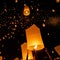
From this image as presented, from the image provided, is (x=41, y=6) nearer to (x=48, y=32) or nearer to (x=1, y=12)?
(x=48, y=32)

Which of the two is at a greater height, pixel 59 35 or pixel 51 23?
pixel 51 23

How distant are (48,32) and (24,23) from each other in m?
0.40

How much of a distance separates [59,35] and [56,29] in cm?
11

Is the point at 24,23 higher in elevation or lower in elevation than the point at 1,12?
lower

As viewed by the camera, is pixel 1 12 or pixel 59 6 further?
pixel 1 12

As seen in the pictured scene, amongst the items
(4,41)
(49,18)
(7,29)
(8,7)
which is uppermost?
(8,7)

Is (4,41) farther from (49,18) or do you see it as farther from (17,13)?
(49,18)

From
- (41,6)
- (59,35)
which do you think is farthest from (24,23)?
(59,35)

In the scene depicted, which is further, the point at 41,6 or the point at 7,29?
the point at 7,29

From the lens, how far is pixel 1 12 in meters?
2.86

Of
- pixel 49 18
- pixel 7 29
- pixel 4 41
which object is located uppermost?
pixel 49 18

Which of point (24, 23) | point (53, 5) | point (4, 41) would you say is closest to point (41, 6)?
point (53, 5)

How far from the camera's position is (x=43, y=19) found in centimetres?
271

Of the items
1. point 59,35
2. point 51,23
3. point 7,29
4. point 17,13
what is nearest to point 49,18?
point 51,23
